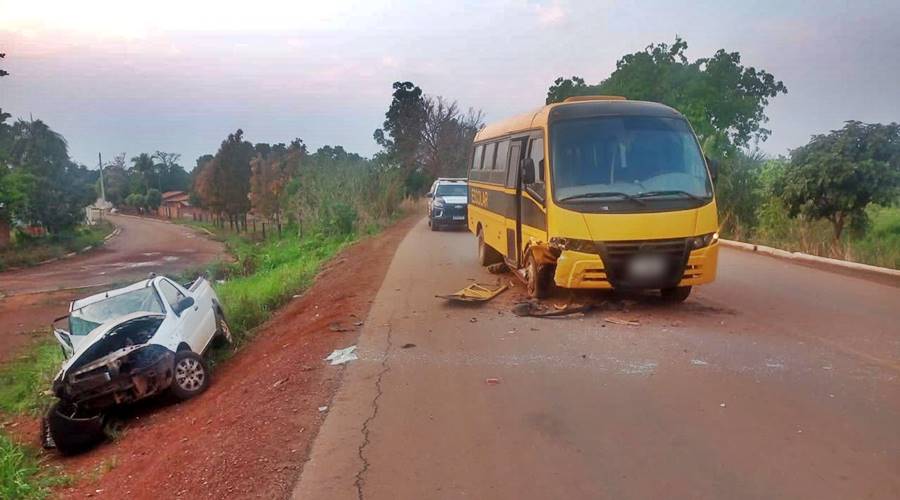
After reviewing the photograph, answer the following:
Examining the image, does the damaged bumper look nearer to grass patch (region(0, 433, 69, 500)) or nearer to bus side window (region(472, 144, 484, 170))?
grass patch (region(0, 433, 69, 500))

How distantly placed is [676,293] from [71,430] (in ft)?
25.6

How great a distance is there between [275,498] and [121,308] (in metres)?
6.64

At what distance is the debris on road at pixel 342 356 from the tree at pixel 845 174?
11831 mm

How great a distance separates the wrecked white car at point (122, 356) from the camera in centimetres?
840

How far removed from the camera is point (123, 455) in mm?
7367

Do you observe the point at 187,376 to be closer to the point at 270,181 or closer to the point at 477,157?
the point at 477,157

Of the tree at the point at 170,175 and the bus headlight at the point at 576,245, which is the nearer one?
the bus headlight at the point at 576,245

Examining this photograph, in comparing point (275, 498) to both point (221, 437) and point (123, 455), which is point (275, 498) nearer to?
point (221, 437)

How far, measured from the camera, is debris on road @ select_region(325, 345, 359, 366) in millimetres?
7707

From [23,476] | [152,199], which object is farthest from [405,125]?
[152,199]

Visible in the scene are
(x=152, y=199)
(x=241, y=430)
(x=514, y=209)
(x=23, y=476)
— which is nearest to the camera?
(x=241, y=430)

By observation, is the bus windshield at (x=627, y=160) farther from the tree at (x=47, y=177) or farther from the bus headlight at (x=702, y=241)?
the tree at (x=47, y=177)

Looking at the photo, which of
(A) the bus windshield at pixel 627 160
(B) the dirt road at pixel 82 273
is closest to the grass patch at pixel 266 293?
(B) the dirt road at pixel 82 273

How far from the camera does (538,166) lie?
990 cm
